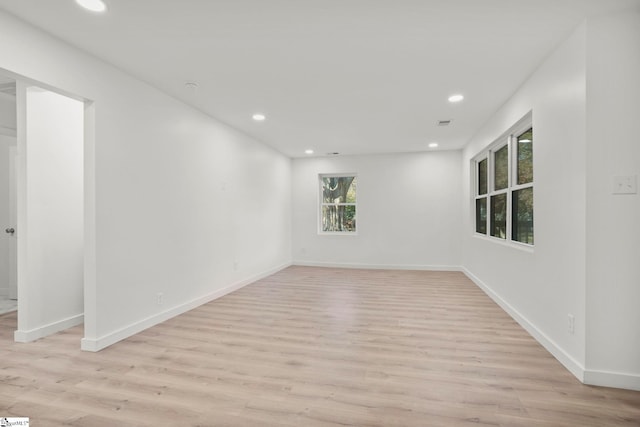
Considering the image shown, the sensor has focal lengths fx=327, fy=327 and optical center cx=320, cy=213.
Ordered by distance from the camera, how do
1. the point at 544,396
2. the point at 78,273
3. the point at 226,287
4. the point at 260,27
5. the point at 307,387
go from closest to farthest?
the point at 544,396
the point at 307,387
the point at 260,27
the point at 78,273
the point at 226,287

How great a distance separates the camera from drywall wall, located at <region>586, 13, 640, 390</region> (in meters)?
2.08

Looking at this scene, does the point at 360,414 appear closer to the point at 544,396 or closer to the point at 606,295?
the point at 544,396

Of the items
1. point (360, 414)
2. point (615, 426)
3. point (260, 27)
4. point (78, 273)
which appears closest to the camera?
point (615, 426)

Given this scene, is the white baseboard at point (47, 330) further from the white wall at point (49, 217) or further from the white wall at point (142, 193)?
the white wall at point (142, 193)

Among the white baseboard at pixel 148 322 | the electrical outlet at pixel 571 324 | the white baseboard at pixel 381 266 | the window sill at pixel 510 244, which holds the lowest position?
the white baseboard at pixel 381 266

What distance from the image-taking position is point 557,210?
2.56 metres

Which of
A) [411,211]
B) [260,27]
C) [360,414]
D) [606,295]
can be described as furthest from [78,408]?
[411,211]

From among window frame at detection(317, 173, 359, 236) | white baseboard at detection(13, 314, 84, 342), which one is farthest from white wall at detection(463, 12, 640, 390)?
window frame at detection(317, 173, 359, 236)

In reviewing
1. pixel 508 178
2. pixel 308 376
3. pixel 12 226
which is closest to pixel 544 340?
pixel 508 178

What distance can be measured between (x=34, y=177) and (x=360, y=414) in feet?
11.4

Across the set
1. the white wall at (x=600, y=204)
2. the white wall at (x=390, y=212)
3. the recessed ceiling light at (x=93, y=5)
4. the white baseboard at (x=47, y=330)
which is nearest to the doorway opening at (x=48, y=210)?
the white baseboard at (x=47, y=330)

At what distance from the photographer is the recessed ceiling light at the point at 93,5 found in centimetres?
201

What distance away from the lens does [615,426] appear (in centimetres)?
172

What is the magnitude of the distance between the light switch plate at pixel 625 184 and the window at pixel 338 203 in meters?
5.31
